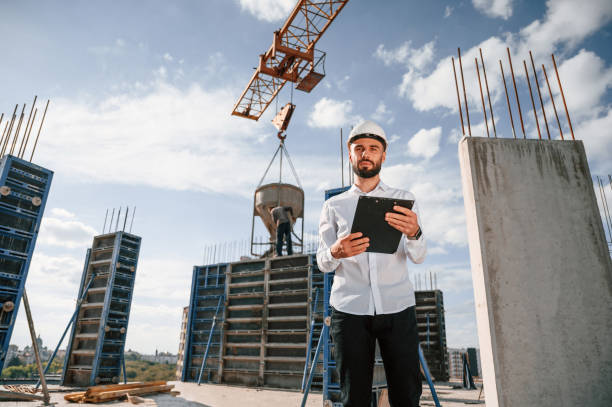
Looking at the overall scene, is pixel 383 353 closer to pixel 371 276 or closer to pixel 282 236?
pixel 371 276

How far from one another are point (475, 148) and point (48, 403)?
27.4 feet

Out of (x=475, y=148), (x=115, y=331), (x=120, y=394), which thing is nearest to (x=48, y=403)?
(x=120, y=394)

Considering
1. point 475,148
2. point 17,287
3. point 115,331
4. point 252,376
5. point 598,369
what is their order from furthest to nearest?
1. point 252,376
2. point 115,331
3. point 17,287
4. point 475,148
5. point 598,369

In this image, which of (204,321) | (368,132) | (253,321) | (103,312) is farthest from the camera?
(204,321)

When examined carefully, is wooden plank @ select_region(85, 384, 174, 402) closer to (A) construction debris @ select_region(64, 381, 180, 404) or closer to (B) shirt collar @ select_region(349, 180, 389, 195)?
(A) construction debris @ select_region(64, 381, 180, 404)

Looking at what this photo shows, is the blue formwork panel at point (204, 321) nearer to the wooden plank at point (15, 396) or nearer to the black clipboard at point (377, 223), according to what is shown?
the wooden plank at point (15, 396)

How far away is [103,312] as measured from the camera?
10.3 m

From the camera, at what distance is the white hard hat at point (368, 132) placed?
2.66 metres

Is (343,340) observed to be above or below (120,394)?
above

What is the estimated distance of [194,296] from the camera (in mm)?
14766

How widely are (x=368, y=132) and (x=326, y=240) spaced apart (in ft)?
2.89

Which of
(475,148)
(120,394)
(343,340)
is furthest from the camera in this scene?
(120,394)

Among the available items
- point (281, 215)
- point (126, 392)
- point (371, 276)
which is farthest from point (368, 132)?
point (281, 215)

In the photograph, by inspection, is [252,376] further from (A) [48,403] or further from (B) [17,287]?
(B) [17,287]
